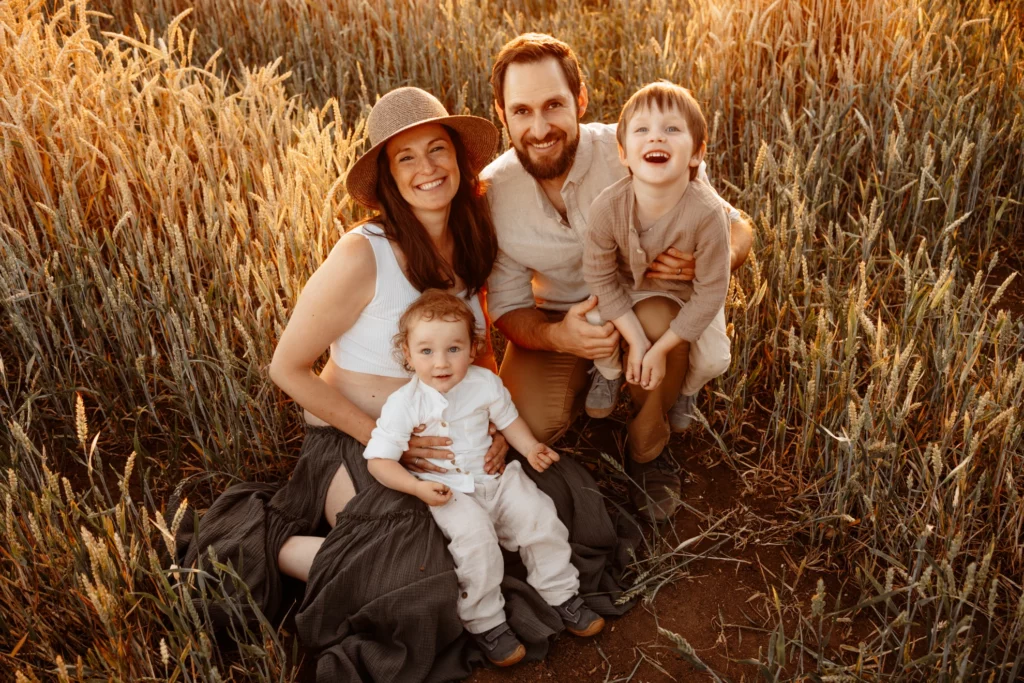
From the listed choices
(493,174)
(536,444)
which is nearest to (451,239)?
(493,174)

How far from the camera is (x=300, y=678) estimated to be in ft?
6.68

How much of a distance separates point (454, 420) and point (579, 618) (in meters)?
0.63

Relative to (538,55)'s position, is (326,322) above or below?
below

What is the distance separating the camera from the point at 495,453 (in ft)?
7.53

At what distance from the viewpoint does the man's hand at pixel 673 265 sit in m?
2.26

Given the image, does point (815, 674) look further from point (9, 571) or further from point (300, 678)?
point (9, 571)

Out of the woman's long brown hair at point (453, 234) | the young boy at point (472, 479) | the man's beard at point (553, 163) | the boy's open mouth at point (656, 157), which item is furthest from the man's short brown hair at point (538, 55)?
the young boy at point (472, 479)

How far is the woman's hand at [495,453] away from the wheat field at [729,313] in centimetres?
51

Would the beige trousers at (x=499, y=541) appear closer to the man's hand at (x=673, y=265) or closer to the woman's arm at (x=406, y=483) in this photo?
the woman's arm at (x=406, y=483)

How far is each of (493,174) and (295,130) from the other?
3.23ft

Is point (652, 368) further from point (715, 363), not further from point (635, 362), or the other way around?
point (715, 363)

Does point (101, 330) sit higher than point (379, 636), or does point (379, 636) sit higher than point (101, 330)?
point (101, 330)

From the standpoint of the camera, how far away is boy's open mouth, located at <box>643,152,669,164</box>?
2014 mm

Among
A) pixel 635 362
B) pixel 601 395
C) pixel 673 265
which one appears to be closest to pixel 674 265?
pixel 673 265
